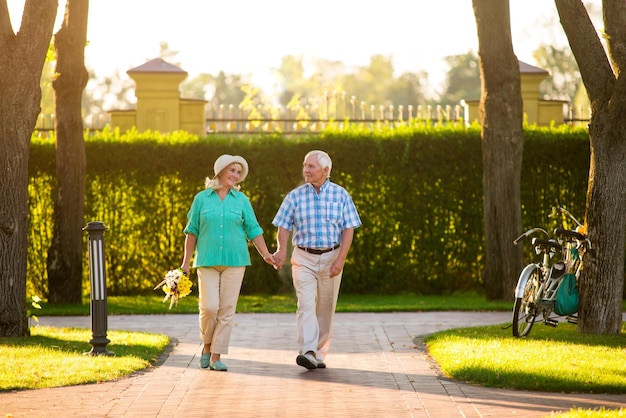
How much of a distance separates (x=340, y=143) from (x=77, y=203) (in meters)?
4.66

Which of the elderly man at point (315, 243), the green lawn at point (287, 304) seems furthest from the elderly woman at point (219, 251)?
the green lawn at point (287, 304)

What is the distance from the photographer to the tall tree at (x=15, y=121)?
1230 centimetres

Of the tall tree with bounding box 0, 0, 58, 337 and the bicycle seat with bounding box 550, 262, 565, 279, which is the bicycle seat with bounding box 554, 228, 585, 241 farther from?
the tall tree with bounding box 0, 0, 58, 337

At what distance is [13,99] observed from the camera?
12.3 meters

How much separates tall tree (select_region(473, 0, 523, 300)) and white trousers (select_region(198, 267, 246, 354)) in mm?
7828

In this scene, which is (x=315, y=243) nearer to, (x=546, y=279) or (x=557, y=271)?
(x=546, y=279)

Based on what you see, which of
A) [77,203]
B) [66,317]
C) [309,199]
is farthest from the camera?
[77,203]

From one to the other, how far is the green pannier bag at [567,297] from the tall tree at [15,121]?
19.6ft

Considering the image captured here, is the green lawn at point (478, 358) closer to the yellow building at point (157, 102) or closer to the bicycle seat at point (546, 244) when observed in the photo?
the bicycle seat at point (546, 244)

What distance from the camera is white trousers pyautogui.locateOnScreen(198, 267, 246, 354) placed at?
10344 mm

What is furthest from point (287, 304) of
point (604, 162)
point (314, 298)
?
point (314, 298)

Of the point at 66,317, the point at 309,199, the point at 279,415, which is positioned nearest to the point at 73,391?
the point at 279,415

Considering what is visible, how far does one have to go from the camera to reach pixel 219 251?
10.3m

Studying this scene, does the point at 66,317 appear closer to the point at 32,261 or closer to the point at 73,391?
the point at 32,261
